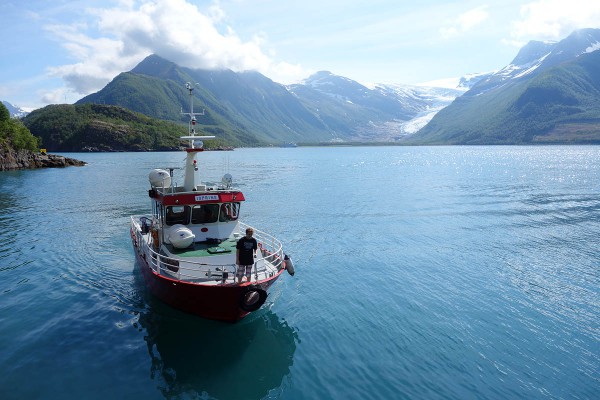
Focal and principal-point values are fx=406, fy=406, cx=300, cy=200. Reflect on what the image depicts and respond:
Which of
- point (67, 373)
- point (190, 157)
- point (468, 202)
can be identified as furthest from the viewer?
point (468, 202)

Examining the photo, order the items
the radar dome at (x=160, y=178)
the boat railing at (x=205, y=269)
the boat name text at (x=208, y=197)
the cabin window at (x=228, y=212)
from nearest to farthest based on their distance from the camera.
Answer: the boat railing at (x=205, y=269) → the boat name text at (x=208, y=197) → the cabin window at (x=228, y=212) → the radar dome at (x=160, y=178)

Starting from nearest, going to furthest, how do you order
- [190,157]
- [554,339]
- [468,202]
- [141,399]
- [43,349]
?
1. [141,399]
2. [43,349]
3. [554,339]
4. [190,157]
5. [468,202]

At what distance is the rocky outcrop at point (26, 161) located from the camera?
102562 millimetres

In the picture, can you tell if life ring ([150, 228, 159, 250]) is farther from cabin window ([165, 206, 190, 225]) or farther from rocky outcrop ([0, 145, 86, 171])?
rocky outcrop ([0, 145, 86, 171])

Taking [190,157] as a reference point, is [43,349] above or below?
below

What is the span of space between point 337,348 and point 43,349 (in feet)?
41.0

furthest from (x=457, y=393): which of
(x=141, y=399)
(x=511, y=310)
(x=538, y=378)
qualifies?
(x=141, y=399)

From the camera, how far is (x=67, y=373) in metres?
15.5

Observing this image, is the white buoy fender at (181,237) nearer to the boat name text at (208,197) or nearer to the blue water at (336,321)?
the boat name text at (208,197)

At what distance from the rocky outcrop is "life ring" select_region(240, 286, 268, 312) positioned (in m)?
110

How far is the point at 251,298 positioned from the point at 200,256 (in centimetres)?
397

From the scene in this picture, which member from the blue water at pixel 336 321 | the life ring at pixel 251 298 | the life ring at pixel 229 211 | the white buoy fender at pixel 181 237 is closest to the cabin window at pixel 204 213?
the life ring at pixel 229 211

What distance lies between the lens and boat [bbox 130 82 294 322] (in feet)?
57.5

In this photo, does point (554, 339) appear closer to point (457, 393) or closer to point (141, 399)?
point (457, 393)
